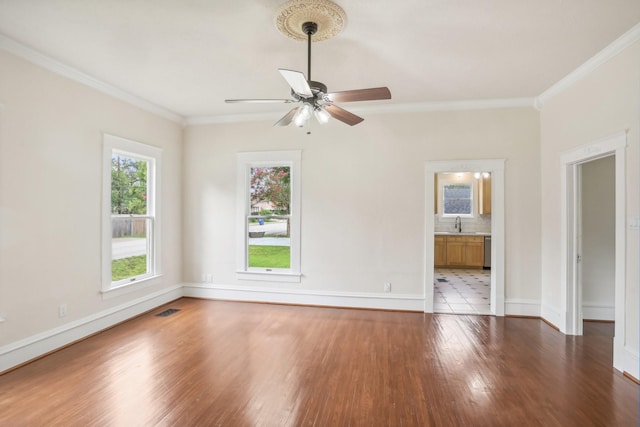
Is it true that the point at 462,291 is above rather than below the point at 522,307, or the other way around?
below

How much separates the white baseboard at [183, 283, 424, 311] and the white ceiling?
291cm

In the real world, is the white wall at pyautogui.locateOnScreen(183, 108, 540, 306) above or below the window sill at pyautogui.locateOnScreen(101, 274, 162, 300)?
above

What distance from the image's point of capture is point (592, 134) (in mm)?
3211

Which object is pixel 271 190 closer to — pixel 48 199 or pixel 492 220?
pixel 48 199

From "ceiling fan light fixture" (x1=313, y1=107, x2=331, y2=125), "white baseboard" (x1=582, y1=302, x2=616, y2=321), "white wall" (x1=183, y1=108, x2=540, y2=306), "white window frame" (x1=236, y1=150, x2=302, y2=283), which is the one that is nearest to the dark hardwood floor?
"white baseboard" (x1=582, y1=302, x2=616, y2=321)

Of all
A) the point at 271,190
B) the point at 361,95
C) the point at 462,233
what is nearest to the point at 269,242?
the point at 271,190

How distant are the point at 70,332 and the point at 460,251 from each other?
7.72m

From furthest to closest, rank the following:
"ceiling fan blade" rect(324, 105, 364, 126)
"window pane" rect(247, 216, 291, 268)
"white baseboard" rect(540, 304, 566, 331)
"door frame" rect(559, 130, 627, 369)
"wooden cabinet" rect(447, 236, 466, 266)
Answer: "wooden cabinet" rect(447, 236, 466, 266) → "window pane" rect(247, 216, 291, 268) → "white baseboard" rect(540, 304, 566, 331) → "door frame" rect(559, 130, 627, 369) → "ceiling fan blade" rect(324, 105, 364, 126)

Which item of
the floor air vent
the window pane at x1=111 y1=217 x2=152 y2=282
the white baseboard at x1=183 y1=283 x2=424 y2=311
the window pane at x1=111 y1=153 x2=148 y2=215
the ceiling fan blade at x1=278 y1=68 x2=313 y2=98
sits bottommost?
the floor air vent

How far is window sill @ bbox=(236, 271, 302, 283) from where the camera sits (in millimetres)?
4879

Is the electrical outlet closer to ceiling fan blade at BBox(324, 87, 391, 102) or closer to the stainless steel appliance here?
ceiling fan blade at BBox(324, 87, 391, 102)

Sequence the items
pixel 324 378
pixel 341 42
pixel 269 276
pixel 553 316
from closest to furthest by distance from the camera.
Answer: pixel 324 378
pixel 341 42
pixel 553 316
pixel 269 276

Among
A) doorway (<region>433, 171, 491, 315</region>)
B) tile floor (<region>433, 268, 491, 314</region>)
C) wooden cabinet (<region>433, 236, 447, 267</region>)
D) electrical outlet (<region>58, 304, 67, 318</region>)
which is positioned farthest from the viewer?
wooden cabinet (<region>433, 236, 447, 267</region>)

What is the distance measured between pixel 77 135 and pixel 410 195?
4.23 metres
